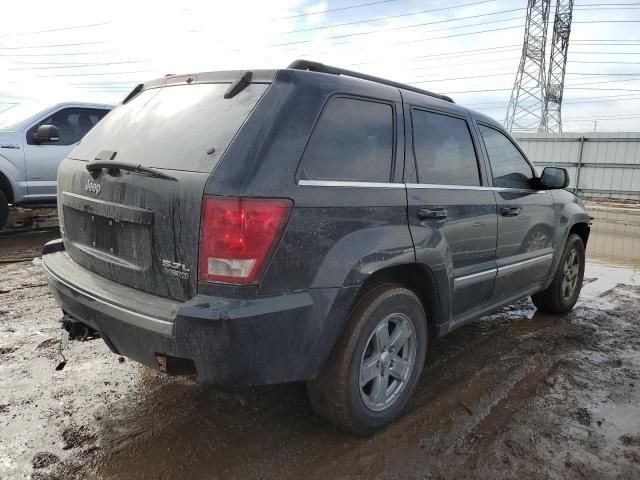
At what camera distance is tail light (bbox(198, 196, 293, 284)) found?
212cm

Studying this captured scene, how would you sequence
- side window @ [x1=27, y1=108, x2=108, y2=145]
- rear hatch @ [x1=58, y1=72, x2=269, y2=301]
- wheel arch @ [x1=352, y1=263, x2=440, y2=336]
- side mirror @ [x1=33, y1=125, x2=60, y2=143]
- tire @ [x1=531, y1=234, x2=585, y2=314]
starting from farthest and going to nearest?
side window @ [x1=27, y1=108, x2=108, y2=145]
side mirror @ [x1=33, y1=125, x2=60, y2=143]
tire @ [x1=531, y1=234, x2=585, y2=314]
wheel arch @ [x1=352, y1=263, x2=440, y2=336]
rear hatch @ [x1=58, y1=72, x2=269, y2=301]

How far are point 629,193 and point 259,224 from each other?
21689 millimetres

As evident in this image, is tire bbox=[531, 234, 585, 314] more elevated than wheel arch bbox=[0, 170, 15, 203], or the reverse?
wheel arch bbox=[0, 170, 15, 203]

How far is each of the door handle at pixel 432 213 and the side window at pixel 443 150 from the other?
0.62 ft

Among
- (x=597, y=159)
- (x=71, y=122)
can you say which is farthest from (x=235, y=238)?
(x=597, y=159)

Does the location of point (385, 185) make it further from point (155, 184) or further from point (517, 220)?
point (517, 220)

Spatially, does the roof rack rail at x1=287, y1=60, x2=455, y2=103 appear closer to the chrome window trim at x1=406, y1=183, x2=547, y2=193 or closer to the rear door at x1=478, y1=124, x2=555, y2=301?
the chrome window trim at x1=406, y1=183, x2=547, y2=193

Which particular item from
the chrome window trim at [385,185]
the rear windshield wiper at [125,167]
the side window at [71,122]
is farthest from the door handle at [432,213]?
the side window at [71,122]

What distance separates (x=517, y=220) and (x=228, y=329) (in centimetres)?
272

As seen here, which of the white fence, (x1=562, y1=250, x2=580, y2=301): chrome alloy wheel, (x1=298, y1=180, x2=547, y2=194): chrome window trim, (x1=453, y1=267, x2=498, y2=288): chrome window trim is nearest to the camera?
(x1=298, y1=180, x2=547, y2=194): chrome window trim

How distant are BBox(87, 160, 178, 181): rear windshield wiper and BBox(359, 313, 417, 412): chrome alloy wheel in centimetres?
133

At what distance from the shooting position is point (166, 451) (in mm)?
2520

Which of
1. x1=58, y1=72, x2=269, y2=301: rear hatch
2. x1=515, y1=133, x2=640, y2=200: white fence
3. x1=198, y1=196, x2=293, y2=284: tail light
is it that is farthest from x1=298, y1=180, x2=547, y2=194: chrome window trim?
x1=515, y1=133, x2=640, y2=200: white fence

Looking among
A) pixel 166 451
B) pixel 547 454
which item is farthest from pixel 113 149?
pixel 547 454
